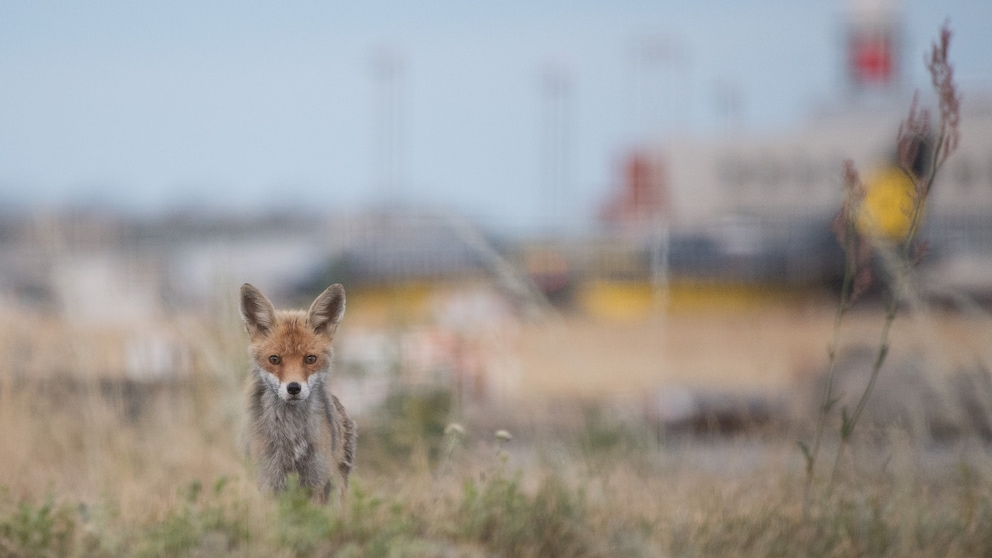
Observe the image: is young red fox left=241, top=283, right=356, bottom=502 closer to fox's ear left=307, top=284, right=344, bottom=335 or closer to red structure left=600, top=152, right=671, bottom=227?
fox's ear left=307, top=284, right=344, bottom=335

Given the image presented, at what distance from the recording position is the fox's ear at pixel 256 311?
266 cm

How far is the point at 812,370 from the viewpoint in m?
13.6

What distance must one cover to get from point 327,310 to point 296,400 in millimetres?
232

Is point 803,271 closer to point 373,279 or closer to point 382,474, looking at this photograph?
point 373,279

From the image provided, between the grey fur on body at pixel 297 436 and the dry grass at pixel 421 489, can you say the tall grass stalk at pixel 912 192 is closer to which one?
the dry grass at pixel 421 489

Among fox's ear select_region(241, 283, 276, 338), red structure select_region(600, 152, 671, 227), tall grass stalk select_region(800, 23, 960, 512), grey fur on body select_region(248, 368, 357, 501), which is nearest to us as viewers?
fox's ear select_region(241, 283, 276, 338)

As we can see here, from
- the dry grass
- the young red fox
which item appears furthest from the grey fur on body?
the dry grass

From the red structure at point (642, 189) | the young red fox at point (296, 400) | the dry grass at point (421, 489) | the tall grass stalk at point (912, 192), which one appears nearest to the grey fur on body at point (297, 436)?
the young red fox at point (296, 400)

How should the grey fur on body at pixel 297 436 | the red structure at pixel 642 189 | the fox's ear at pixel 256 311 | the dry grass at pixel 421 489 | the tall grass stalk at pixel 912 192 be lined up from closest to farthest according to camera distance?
the fox's ear at pixel 256 311 < the grey fur on body at pixel 297 436 < the dry grass at pixel 421 489 < the tall grass stalk at pixel 912 192 < the red structure at pixel 642 189

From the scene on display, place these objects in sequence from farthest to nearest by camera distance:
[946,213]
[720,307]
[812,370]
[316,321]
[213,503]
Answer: [946,213], [720,307], [812,370], [213,503], [316,321]

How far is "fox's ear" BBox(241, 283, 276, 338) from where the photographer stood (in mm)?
2662

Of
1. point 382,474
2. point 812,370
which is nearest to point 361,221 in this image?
point 812,370

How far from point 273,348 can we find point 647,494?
2.57 m

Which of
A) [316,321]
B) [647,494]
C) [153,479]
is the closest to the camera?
[316,321]
